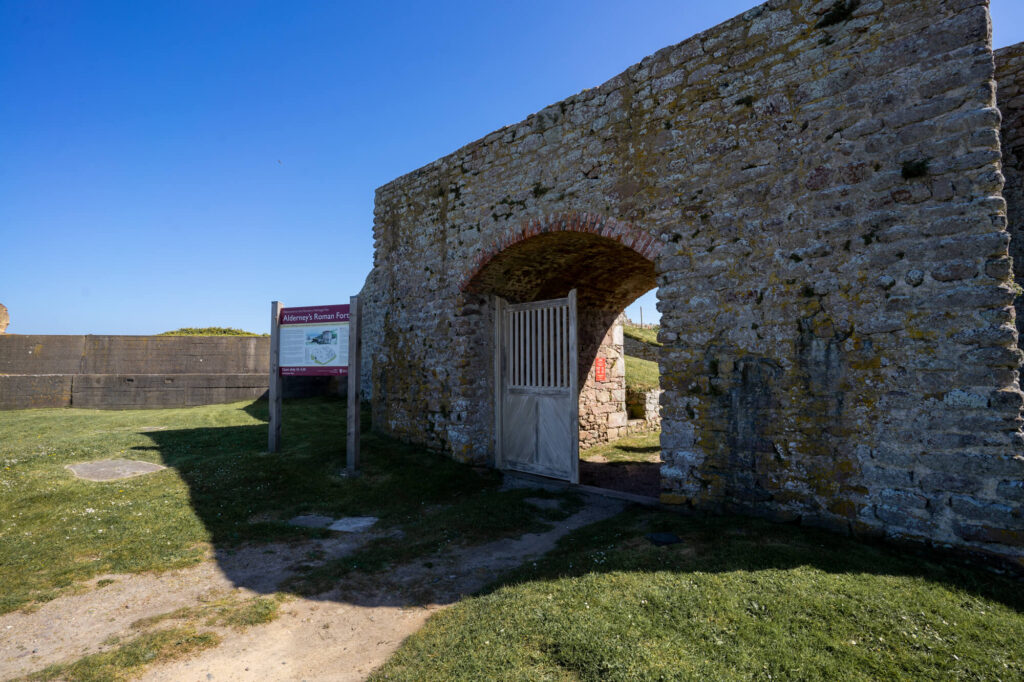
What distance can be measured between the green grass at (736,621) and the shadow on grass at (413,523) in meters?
0.03

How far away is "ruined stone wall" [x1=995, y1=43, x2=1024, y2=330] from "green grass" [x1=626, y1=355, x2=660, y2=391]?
7.08m

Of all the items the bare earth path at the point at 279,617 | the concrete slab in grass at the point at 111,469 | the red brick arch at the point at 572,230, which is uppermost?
the red brick arch at the point at 572,230

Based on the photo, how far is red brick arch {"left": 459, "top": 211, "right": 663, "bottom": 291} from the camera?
5.82 metres

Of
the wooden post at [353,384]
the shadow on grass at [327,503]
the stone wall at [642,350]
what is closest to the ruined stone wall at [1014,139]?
the shadow on grass at [327,503]

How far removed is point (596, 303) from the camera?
9.24 m

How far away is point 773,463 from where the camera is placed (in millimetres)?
4742

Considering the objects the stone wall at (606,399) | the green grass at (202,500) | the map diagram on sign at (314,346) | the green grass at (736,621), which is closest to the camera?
the green grass at (736,621)

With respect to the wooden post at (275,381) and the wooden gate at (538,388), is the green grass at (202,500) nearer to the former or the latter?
the wooden post at (275,381)

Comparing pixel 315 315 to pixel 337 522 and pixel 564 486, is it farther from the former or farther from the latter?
pixel 564 486

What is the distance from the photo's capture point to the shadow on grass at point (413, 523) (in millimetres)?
3783

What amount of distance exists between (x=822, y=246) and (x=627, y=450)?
5.83 m

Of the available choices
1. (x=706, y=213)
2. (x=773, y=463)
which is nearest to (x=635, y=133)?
(x=706, y=213)

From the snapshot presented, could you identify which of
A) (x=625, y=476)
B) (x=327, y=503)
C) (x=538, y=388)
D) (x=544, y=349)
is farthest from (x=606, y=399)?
(x=327, y=503)

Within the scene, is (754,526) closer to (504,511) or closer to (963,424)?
(963,424)
